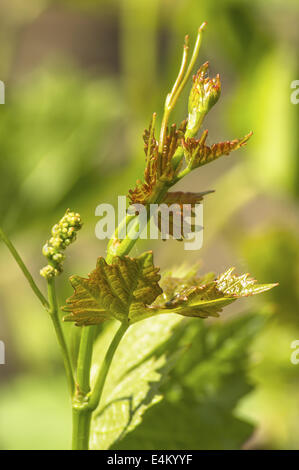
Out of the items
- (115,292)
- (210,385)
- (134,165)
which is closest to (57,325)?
(115,292)

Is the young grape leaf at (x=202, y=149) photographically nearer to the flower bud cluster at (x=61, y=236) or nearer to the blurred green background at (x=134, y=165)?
the flower bud cluster at (x=61, y=236)

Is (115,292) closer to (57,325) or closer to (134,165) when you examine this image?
(57,325)

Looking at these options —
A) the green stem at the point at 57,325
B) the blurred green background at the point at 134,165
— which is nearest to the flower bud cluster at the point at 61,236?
the green stem at the point at 57,325

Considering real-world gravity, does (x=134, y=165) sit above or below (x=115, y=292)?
above

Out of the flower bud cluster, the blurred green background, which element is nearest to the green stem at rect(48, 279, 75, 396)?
the flower bud cluster

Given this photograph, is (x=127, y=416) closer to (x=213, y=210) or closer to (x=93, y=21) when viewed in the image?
(x=213, y=210)

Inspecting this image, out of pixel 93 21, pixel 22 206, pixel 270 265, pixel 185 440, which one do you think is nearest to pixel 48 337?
pixel 22 206

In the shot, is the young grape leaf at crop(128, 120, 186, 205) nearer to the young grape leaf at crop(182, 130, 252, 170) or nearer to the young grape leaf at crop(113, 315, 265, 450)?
the young grape leaf at crop(182, 130, 252, 170)
